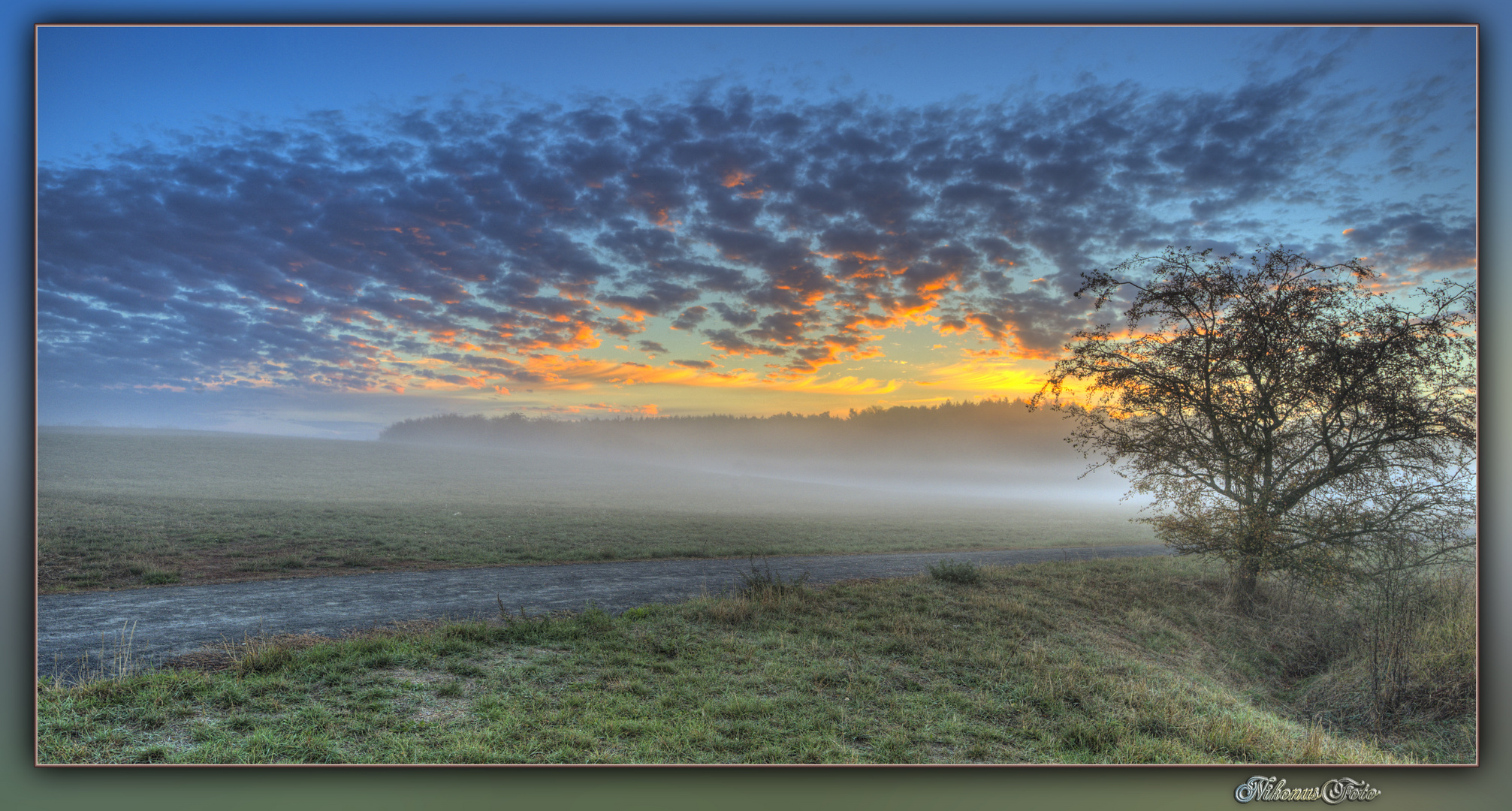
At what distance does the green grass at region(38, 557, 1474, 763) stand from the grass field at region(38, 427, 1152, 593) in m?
3.18

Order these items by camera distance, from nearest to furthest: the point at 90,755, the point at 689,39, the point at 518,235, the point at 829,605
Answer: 1. the point at 90,755
2. the point at 689,39
3. the point at 518,235
4. the point at 829,605

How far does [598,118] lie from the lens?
6746 millimetres

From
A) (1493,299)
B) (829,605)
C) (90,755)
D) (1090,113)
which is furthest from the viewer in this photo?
(829,605)

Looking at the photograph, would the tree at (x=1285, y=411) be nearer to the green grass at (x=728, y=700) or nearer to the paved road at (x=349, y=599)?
the green grass at (x=728, y=700)

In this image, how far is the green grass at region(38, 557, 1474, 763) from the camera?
489cm

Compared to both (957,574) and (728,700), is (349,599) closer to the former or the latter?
(728,700)

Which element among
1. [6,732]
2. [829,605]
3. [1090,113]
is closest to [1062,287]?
[1090,113]

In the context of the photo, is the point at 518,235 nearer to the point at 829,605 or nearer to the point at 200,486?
the point at 829,605

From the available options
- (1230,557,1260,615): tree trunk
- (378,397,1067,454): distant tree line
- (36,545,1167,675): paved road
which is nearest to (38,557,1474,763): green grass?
(1230,557,1260,615): tree trunk

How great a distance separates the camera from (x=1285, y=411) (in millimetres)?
7809

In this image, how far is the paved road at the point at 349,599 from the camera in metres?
6.28

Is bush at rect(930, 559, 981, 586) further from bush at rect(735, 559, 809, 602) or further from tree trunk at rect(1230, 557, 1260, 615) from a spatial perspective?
tree trunk at rect(1230, 557, 1260, 615)

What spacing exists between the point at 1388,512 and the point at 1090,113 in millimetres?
6559

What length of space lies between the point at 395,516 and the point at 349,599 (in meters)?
11.9
